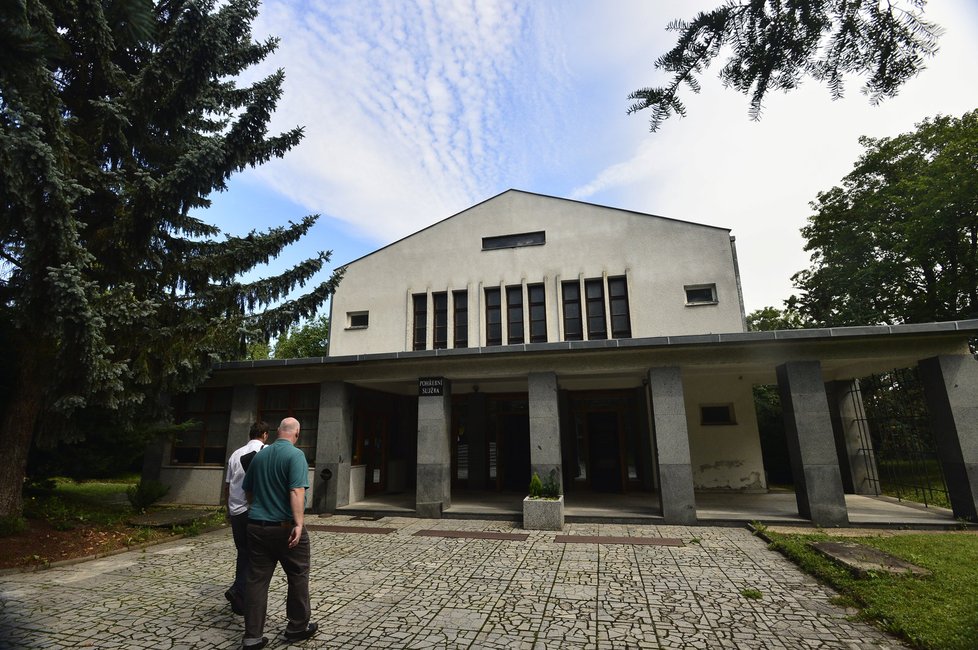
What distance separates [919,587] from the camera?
16.4 feet

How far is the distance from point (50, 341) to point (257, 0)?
7362 millimetres

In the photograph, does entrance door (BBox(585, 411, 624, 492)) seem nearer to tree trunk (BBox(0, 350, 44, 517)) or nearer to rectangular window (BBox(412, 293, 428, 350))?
rectangular window (BBox(412, 293, 428, 350))

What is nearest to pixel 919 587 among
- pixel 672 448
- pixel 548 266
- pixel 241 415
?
pixel 672 448

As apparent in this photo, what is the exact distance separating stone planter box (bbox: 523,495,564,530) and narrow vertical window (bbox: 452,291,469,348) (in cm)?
787

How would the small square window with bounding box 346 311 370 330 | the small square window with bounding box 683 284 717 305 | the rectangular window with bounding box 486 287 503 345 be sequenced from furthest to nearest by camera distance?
the small square window with bounding box 346 311 370 330
the rectangular window with bounding box 486 287 503 345
the small square window with bounding box 683 284 717 305

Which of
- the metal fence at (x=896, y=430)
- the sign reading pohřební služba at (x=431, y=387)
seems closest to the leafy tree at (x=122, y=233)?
the sign reading pohřební služba at (x=431, y=387)

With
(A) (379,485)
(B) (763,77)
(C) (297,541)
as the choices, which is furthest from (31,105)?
(A) (379,485)

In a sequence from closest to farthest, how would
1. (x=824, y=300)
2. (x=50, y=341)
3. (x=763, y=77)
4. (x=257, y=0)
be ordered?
(x=763, y=77), (x=50, y=341), (x=257, y=0), (x=824, y=300)

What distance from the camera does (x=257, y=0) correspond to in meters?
8.91

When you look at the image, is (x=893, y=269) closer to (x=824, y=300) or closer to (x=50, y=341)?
(x=824, y=300)

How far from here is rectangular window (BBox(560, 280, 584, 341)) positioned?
15.5m

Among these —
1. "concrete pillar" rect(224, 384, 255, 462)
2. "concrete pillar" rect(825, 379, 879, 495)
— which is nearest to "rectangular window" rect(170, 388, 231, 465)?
"concrete pillar" rect(224, 384, 255, 462)

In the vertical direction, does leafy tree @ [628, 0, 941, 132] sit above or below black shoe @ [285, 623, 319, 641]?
above

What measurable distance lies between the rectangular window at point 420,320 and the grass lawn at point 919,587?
12.0m
